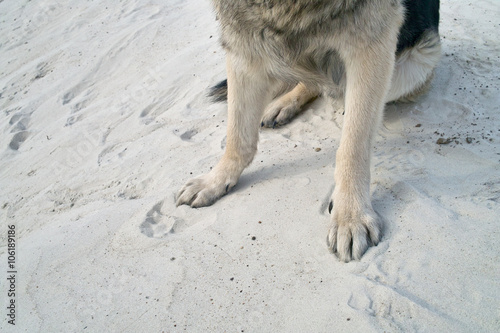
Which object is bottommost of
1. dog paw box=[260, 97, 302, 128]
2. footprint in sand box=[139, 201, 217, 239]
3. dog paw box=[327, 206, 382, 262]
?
dog paw box=[260, 97, 302, 128]

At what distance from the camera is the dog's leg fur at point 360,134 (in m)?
2.19

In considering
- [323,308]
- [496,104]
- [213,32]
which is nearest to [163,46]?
[213,32]

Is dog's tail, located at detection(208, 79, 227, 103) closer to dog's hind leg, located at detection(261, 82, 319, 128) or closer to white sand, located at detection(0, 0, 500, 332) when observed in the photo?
white sand, located at detection(0, 0, 500, 332)

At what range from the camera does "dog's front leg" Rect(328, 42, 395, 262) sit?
86.9 inches

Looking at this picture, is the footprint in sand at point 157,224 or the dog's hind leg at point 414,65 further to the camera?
the dog's hind leg at point 414,65

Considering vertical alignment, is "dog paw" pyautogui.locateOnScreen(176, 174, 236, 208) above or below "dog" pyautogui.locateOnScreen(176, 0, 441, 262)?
below

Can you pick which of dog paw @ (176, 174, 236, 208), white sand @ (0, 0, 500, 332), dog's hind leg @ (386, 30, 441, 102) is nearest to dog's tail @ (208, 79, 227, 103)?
white sand @ (0, 0, 500, 332)

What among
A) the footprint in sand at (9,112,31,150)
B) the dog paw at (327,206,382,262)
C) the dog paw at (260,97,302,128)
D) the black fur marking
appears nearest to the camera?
the dog paw at (327,206,382,262)

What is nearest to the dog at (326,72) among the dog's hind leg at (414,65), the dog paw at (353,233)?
the dog paw at (353,233)

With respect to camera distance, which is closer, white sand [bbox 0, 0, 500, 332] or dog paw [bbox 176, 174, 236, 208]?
white sand [bbox 0, 0, 500, 332]

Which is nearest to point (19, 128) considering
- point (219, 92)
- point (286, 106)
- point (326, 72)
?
point (219, 92)

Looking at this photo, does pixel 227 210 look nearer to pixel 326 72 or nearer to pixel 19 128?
pixel 326 72

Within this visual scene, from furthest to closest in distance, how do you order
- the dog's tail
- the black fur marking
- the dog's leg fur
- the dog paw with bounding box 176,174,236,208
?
the dog's tail → the black fur marking → the dog paw with bounding box 176,174,236,208 → the dog's leg fur

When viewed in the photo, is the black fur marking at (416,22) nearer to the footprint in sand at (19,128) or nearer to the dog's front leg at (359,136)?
the dog's front leg at (359,136)
